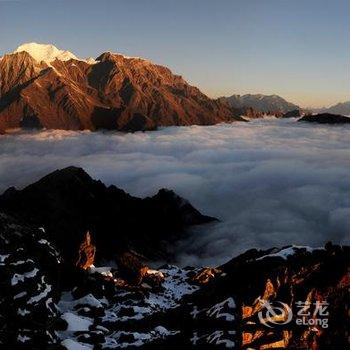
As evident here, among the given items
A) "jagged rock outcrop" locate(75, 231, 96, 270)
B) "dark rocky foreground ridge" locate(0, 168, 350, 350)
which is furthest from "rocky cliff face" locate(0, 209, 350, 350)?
"jagged rock outcrop" locate(75, 231, 96, 270)

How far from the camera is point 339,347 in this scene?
71.1m

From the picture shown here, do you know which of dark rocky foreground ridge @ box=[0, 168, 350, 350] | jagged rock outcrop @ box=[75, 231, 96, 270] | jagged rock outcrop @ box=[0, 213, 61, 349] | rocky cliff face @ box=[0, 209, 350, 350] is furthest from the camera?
jagged rock outcrop @ box=[75, 231, 96, 270]

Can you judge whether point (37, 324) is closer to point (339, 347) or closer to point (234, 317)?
point (234, 317)

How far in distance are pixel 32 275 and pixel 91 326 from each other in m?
13.6

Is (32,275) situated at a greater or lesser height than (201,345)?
greater

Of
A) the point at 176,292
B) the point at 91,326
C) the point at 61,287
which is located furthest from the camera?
the point at 176,292

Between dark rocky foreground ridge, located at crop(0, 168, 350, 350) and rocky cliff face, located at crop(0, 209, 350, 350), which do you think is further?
dark rocky foreground ridge, located at crop(0, 168, 350, 350)

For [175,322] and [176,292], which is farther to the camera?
[176,292]

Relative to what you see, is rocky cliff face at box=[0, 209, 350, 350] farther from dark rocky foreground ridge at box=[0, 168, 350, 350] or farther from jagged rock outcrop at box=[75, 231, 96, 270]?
jagged rock outcrop at box=[75, 231, 96, 270]

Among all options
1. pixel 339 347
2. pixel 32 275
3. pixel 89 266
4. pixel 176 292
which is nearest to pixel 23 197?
pixel 89 266

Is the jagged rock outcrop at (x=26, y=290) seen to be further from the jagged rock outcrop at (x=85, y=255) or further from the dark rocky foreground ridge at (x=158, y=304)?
the jagged rock outcrop at (x=85, y=255)

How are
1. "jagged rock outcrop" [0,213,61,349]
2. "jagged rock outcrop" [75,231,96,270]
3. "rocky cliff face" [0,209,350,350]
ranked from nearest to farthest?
"rocky cliff face" [0,209,350,350] < "jagged rock outcrop" [0,213,61,349] < "jagged rock outcrop" [75,231,96,270]

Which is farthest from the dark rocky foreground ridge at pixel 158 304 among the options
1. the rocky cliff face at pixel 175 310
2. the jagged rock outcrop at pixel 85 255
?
the jagged rock outcrop at pixel 85 255

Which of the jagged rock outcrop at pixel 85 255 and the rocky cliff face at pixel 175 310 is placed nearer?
the rocky cliff face at pixel 175 310
